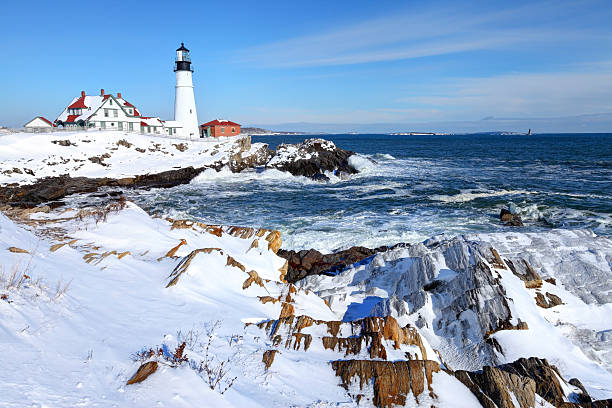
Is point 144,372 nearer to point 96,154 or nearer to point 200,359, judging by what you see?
point 200,359

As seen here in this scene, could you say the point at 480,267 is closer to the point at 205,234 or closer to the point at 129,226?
the point at 205,234

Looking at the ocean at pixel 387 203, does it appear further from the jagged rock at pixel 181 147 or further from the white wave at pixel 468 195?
the jagged rock at pixel 181 147

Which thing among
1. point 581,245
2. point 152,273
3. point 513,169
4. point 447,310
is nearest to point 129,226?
point 152,273

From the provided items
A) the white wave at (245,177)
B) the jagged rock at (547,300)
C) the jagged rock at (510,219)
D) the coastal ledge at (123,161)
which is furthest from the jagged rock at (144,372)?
the white wave at (245,177)

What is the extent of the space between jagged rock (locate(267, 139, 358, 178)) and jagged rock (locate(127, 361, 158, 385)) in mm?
38643

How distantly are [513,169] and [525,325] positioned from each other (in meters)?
46.8

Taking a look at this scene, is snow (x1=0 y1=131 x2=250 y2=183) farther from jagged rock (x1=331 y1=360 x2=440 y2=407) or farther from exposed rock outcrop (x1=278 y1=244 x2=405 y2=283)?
jagged rock (x1=331 y1=360 x2=440 y2=407)

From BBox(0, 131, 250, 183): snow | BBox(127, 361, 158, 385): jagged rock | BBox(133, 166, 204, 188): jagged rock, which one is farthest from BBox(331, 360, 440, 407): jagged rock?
BBox(0, 131, 250, 183): snow

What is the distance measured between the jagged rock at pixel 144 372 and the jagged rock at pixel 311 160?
1521 inches

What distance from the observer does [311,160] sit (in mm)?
44750

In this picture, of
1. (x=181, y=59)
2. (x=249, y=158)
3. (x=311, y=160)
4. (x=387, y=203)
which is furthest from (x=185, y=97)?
(x=387, y=203)

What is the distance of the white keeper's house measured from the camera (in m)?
53.7

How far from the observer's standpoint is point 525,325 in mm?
7547

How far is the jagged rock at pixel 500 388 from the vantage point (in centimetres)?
482
